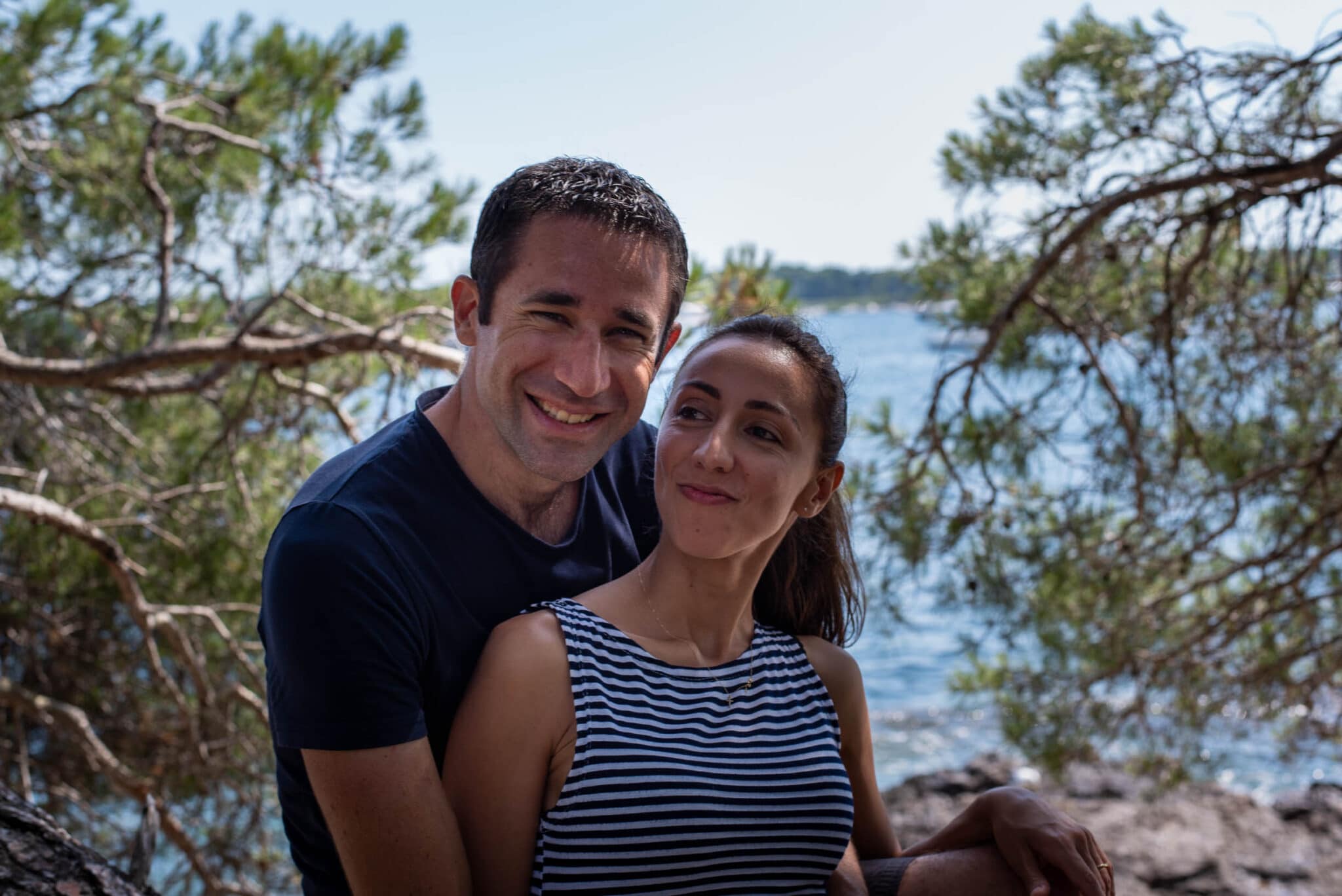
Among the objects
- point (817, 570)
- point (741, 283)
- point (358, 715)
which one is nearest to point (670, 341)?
point (817, 570)

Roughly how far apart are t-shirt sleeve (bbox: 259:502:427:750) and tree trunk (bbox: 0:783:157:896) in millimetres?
357

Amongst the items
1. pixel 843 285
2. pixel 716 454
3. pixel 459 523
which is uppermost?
pixel 843 285

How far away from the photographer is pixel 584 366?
1.87m

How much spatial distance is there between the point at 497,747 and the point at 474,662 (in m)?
0.17

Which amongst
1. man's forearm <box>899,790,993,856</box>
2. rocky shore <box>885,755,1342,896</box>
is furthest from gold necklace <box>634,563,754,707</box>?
rocky shore <box>885,755,1342,896</box>

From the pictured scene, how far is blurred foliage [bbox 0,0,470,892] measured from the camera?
3.80 m

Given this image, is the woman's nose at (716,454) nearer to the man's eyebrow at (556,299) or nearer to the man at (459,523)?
the man at (459,523)

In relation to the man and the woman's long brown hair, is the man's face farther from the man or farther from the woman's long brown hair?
the woman's long brown hair

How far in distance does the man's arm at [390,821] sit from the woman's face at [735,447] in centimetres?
54

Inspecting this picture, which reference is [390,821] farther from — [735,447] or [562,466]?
[735,447]

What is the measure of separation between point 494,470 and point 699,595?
38cm

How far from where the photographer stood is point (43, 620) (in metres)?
4.46

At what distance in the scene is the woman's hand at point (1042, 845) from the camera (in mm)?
1745

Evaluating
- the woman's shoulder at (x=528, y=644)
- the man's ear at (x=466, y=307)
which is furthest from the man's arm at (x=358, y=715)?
the man's ear at (x=466, y=307)
